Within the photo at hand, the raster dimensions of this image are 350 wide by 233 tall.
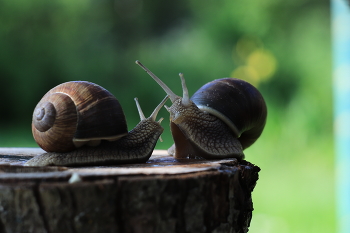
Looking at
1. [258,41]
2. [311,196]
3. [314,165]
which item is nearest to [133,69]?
[258,41]

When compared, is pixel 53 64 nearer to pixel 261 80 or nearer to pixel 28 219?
pixel 261 80

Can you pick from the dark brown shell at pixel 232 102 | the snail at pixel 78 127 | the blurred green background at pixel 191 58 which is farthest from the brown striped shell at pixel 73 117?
the blurred green background at pixel 191 58

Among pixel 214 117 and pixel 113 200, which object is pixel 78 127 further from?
pixel 214 117

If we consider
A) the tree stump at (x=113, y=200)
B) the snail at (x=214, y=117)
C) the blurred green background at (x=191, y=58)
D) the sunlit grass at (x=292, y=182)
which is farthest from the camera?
the blurred green background at (x=191, y=58)

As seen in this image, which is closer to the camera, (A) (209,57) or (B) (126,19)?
(A) (209,57)

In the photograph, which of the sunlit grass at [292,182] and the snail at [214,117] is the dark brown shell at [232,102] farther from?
the sunlit grass at [292,182]

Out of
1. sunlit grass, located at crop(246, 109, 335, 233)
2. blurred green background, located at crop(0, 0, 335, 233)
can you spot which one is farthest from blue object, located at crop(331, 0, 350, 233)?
blurred green background, located at crop(0, 0, 335, 233)
